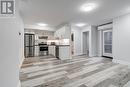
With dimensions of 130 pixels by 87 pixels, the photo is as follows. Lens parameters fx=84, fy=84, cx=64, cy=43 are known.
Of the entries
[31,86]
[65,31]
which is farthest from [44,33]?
[31,86]

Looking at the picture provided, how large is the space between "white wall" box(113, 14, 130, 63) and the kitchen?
2952 millimetres

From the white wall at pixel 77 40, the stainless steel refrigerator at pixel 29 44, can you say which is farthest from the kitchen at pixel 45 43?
the white wall at pixel 77 40

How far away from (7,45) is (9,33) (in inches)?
8.7

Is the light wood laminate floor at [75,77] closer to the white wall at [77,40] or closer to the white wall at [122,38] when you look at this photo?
the white wall at [122,38]

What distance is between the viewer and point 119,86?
7.37ft

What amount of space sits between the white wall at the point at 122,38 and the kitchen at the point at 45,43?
2952mm

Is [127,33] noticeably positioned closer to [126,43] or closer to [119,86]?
[126,43]

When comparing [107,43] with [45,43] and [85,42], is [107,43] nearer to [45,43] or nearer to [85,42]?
[85,42]

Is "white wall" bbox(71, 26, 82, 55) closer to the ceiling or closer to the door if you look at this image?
the door

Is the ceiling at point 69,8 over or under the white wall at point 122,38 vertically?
over

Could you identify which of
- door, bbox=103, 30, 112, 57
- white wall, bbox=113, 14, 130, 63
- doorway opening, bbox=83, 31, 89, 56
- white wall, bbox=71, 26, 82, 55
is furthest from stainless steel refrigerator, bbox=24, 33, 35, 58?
white wall, bbox=113, 14, 130, 63

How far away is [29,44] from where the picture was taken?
7.05 meters

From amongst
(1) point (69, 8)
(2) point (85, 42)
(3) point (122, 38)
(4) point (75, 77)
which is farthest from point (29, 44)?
(3) point (122, 38)

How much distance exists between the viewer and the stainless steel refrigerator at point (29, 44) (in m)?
6.93
